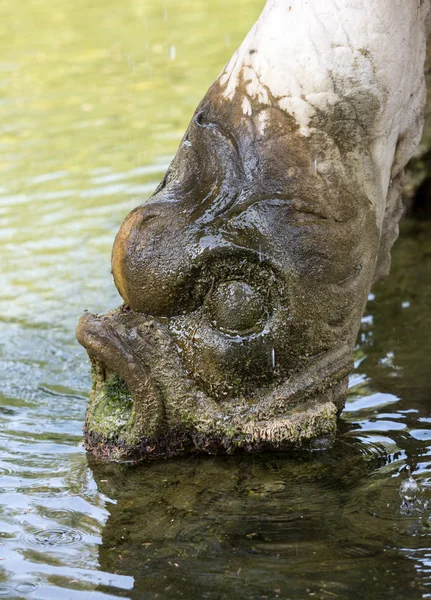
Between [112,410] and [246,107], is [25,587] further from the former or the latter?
[246,107]

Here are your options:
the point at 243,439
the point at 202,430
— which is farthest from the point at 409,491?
the point at 202,430

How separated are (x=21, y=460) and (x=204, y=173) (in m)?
1.48

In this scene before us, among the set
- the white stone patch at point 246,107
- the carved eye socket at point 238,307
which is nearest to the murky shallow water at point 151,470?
the carved eye socket at point 238,307

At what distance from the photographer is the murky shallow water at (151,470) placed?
3367 mm

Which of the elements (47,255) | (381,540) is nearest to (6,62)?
(47,255)

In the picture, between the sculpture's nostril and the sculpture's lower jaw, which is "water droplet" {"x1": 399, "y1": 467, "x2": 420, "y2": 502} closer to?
the sculpture's lower jaw

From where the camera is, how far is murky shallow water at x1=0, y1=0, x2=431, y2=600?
11.0 ft

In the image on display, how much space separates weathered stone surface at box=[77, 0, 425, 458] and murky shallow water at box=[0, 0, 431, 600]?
212 mm

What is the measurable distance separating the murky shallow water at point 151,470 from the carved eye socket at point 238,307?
564mm

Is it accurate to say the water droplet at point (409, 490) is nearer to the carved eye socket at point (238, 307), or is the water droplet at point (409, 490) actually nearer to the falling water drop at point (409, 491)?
the falling water drop at point (409, 491)

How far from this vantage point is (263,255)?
4.11m

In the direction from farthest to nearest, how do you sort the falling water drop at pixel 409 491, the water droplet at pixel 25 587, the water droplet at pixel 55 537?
the falling water drop at pixel 409 491, the water droplet at pixel 55 537, the water droplet at pixel 25 587

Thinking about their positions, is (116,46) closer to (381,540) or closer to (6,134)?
(6,134)

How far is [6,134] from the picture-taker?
10414 mm
